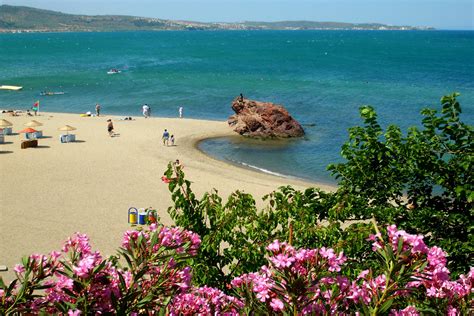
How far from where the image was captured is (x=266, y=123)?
42.7 metres

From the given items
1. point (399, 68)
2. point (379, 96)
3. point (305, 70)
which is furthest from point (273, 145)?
point (399, 68)

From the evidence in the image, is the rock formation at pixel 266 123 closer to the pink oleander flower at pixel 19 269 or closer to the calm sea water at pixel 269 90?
the calm sea water at pixel 269 90

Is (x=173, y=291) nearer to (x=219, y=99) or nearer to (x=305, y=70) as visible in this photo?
(x=219, y=99)

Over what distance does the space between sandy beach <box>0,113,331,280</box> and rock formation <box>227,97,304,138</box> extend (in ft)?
4.78

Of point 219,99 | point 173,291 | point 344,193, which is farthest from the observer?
point 219,99

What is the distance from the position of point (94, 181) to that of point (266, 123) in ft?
57.2

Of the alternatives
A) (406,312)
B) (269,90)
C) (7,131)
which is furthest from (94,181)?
(269,90)

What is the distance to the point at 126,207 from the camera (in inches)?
924

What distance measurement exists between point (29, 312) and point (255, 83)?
7557cm

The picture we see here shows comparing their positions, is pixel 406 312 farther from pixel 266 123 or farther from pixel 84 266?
pixel 266 123

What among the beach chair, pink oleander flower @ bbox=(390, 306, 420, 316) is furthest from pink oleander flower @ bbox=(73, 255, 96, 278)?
the beach chair

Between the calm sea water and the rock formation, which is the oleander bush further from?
the rock formation

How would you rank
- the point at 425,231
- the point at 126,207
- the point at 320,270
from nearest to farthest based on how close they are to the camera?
the point at 320,270
the point at 425,231
the point at 126,207

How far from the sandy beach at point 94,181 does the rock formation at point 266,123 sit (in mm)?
1456
